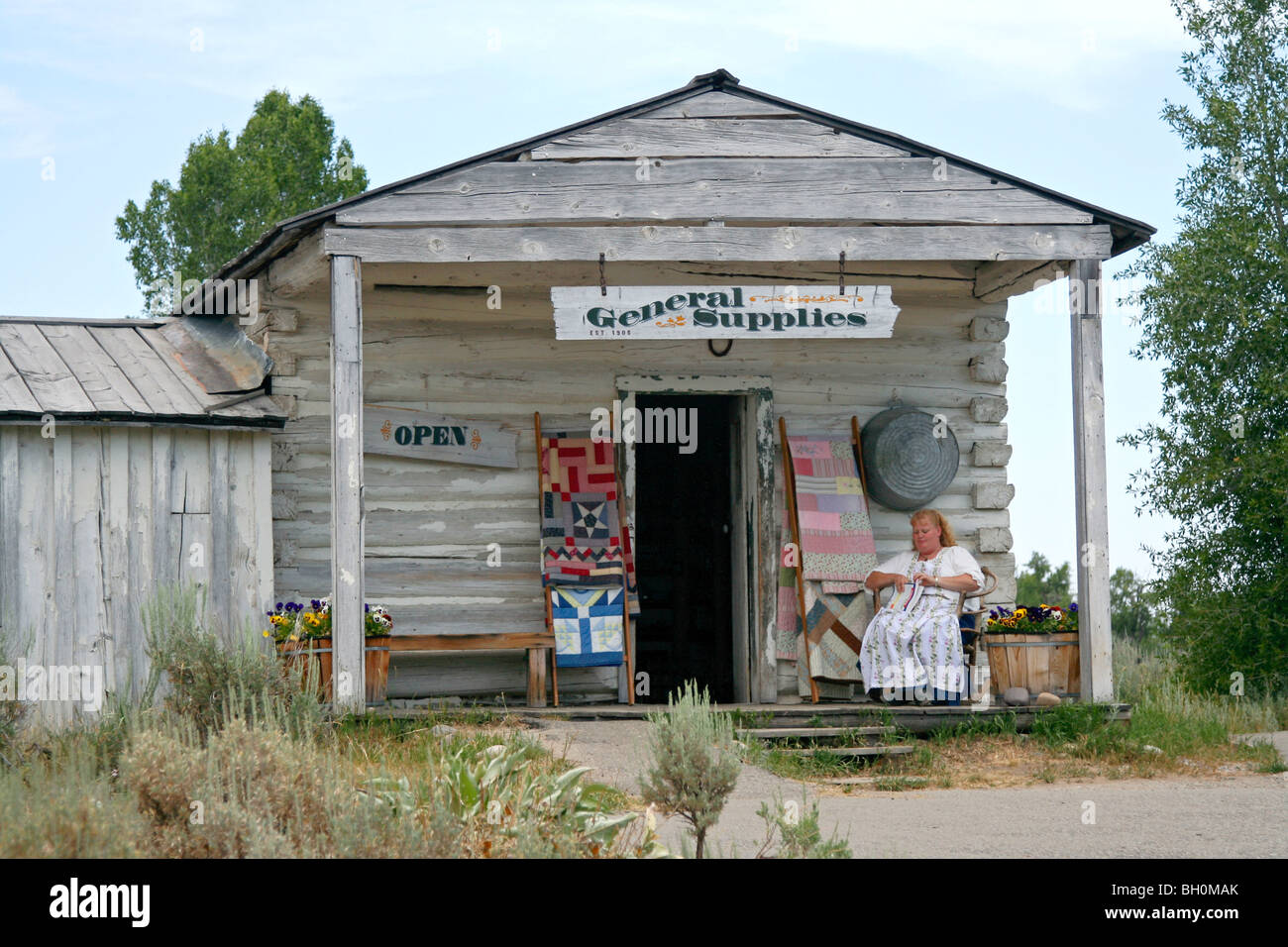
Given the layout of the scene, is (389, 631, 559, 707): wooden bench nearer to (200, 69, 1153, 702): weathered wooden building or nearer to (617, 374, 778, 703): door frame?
(200, 69, 1153, 702): weathered wooden building

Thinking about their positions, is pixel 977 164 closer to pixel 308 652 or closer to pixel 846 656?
pixel 846 656

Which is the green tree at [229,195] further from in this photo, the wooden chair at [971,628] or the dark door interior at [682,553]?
the wooden chair at [971,628]

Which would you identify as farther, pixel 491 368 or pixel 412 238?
pixel 491 368

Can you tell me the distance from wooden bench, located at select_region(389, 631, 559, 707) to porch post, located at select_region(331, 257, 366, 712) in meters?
1.11

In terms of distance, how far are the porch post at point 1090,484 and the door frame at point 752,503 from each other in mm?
2415

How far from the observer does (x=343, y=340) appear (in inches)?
356

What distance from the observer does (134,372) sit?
10.4m

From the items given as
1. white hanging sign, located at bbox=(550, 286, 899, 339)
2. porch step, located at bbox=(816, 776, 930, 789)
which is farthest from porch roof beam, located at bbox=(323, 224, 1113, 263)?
porch step, located at bbox=(816, 776, 930, 789)

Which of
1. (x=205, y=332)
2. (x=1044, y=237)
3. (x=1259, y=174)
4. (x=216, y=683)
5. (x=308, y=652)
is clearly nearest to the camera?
(x=216, y=683)

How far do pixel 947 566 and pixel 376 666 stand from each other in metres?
4.06

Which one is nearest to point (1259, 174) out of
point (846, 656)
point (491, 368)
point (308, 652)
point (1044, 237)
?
point (1044, 237)

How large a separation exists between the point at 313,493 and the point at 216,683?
3.08 m

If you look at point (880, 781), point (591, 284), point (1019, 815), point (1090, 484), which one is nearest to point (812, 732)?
point (880, 781)

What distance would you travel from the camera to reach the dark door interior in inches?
502
